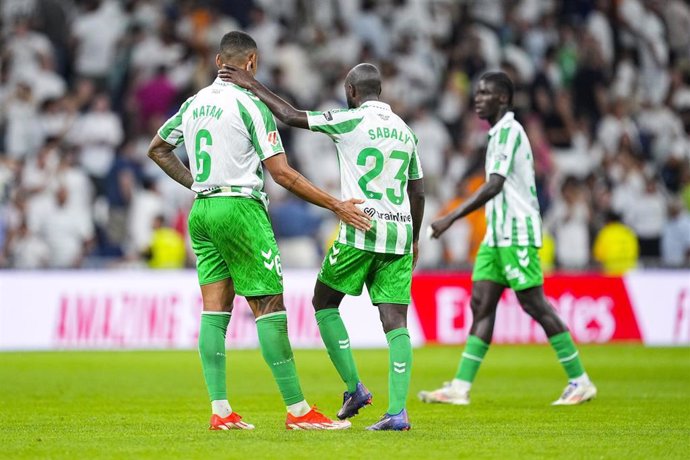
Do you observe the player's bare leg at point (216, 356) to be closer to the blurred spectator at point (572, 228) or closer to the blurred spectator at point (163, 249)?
the blurred spectator at point (163, 249)

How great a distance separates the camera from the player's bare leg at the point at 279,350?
29.1ft

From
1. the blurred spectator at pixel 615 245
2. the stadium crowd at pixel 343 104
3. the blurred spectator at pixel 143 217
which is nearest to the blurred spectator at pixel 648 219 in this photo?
the stadium crowd at pixel 343 104

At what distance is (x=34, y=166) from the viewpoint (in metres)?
21.3

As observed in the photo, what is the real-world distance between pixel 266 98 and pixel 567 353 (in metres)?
4.21

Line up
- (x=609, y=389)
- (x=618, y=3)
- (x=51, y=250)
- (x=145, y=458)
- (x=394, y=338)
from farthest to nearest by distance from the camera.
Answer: (x=618, y=3) → (x=51, y=250) → (x=609, y=389) → (x=394, y=338) → (x=145, y=458)

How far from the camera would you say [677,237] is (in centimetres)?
2259

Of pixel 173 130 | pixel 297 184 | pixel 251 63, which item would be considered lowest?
pixel 297 184

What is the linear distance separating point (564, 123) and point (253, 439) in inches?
691

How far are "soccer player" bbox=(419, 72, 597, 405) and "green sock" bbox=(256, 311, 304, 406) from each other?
294 cm

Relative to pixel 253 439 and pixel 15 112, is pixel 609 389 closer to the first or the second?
pixel 253 439

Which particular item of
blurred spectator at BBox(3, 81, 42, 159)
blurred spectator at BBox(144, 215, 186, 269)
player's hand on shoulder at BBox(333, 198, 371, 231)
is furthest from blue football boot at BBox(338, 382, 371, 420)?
blurred spectator at BBox(3, 81, 42, 159)

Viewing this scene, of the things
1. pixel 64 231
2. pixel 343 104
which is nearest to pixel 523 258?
pixel 64 231

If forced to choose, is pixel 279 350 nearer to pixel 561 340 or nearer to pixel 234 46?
pixel 234 46

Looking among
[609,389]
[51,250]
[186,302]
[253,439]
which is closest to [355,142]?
[253,439]
